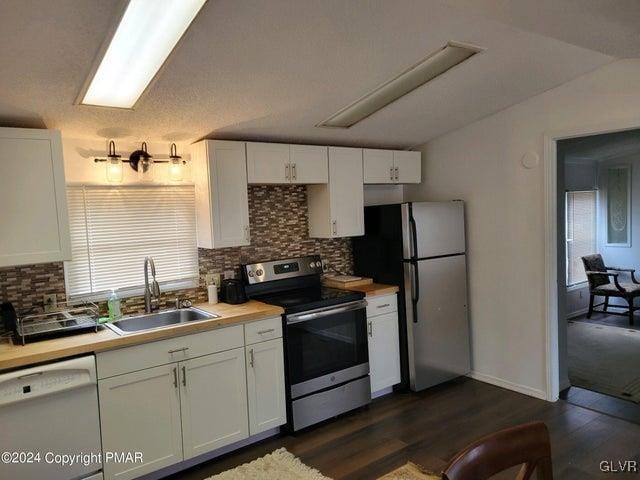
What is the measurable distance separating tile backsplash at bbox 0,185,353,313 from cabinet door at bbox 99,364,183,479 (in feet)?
2.23

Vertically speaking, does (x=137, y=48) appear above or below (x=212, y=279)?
above

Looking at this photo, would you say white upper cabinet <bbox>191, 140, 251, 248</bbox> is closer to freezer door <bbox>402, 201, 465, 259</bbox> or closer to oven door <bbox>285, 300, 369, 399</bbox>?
oven door <bbox>285, 300, 369, 399</bbox>

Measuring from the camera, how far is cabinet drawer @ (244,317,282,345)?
292 centimetres

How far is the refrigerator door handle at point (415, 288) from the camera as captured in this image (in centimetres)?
365

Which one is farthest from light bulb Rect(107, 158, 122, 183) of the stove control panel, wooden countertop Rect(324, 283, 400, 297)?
wooden countertop Rect(324, 283, 400, 297)

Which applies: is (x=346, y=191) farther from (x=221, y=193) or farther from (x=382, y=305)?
(x=221, y=193)

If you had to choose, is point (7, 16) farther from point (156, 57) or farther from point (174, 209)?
point (174, 209)

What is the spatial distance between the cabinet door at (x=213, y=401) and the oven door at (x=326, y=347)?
1.26ft

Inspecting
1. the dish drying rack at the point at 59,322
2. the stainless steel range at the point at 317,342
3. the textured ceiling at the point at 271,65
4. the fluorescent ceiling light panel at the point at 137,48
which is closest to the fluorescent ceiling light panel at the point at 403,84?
the textured ceiling at the point at 271,65

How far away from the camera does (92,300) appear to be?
9.64ft

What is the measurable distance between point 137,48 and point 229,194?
1195 millimetres

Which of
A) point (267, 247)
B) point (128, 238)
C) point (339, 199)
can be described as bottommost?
point (267, 247)

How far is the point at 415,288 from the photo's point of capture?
367 cm

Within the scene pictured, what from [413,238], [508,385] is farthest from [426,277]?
[508,385]
